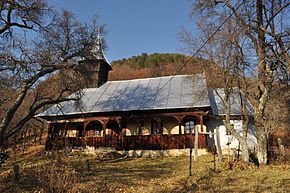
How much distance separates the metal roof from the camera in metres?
18.9

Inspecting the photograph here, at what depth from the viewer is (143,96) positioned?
71.0 feet

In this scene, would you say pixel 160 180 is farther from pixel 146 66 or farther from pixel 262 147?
pixel 146 66

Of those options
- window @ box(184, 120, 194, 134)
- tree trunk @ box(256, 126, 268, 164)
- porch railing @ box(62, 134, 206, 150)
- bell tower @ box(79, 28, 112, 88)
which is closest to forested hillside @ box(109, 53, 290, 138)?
tree trunk @ box(256, 126, 268, 164)

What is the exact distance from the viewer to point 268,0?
472 inches

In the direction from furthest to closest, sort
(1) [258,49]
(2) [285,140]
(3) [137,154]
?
(2) [285,140] → (3) [137,154] → (1) [258,49]

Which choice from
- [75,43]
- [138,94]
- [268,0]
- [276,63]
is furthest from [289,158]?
[75,43]

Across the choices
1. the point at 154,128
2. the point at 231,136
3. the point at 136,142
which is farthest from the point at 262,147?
the point at 154,128

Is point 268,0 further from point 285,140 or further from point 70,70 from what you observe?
point 285,140

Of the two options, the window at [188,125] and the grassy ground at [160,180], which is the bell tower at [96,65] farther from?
the window at [188,125]

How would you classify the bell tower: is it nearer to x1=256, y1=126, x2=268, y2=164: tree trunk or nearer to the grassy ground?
the grassy ground

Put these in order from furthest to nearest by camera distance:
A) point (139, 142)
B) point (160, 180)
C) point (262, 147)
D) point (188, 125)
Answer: point (188, 125)
point (139, 142)
point (262, 147)
point (160, 180)

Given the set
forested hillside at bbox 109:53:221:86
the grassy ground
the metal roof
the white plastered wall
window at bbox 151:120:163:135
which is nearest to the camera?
the grassy ground

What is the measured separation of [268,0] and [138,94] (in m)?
12.6

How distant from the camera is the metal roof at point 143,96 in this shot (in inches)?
746
